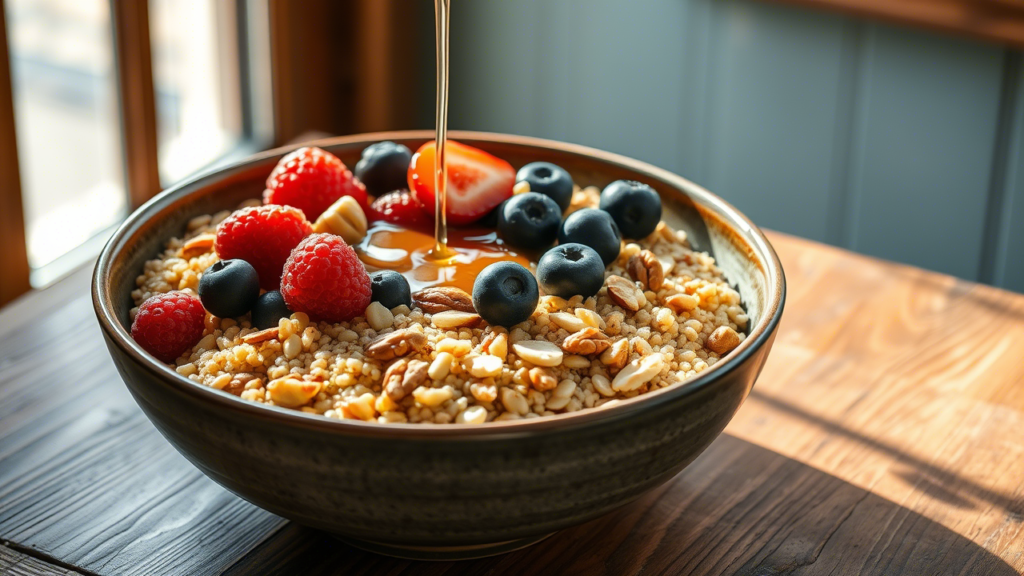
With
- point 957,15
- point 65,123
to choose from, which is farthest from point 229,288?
point 65,123

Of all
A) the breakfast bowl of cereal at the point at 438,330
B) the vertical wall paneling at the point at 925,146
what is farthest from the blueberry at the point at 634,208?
the vertical wall paneling at the point at 925,146

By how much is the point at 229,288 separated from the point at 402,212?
246 millimetres

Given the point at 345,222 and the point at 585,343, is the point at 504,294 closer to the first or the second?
the point at 585,343

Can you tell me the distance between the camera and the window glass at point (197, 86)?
2.03 meters

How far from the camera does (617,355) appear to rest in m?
0.72

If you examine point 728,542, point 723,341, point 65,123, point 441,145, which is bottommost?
point 65,123

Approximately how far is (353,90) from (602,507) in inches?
74.5

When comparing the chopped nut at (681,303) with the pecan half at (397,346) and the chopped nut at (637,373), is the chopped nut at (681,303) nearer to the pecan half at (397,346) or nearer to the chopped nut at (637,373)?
the chopped nut at (637,373)

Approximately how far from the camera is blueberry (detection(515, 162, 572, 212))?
96cm

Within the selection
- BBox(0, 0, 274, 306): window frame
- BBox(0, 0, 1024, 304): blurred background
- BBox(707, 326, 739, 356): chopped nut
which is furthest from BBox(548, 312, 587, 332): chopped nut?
A: BBox(0, 0, 1024, 304): blurred background

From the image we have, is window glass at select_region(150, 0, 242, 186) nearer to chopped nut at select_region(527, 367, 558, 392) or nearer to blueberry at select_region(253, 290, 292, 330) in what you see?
blueberry at select_region(253, 290, 292, 330)

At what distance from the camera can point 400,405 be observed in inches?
26.5

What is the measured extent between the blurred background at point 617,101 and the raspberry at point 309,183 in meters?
0.64

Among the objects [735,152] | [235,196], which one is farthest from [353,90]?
[235,196]
